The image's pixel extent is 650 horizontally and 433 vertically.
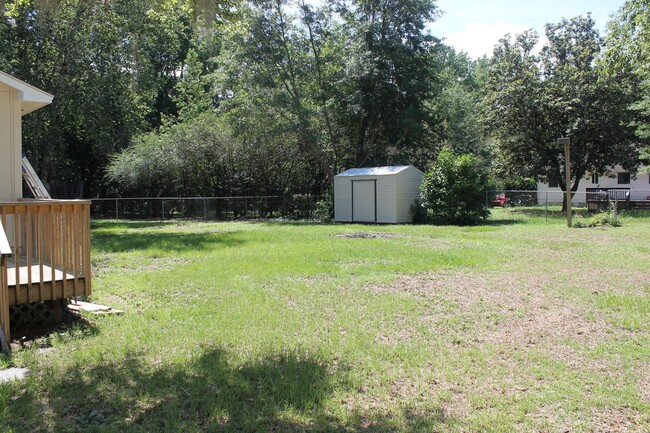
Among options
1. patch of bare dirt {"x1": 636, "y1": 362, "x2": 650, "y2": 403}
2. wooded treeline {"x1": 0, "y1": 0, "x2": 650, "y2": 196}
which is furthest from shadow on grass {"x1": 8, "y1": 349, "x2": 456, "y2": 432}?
wooded treeline {"x1": 0, "y1": 0, "x2": 650, "y2": 196}

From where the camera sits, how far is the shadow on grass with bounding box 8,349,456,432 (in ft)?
10.6

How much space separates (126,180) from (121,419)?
25243 millimetres

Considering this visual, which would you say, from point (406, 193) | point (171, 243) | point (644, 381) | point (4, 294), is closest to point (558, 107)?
point (406, 193)

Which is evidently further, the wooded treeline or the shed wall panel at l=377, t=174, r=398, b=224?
the wooded treeline

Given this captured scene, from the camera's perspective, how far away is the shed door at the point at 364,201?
67.9 feet

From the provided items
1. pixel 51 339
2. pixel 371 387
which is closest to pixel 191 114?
pixel 51 339

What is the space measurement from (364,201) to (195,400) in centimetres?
1785

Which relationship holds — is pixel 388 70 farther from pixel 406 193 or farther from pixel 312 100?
pixel 406 193

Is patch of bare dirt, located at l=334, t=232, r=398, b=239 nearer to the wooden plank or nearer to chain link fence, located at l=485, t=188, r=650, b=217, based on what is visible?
chain link fence, located at l=485, t=188, r=650, b=217

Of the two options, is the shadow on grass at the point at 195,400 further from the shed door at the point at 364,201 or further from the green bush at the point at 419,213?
the shed door at the point at 364,201

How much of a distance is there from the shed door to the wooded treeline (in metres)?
4.70

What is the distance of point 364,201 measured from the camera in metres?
21.1

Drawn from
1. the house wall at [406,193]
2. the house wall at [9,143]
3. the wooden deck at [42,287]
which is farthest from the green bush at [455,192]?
the wooden deck at [42,287]

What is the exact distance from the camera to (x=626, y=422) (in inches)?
128
